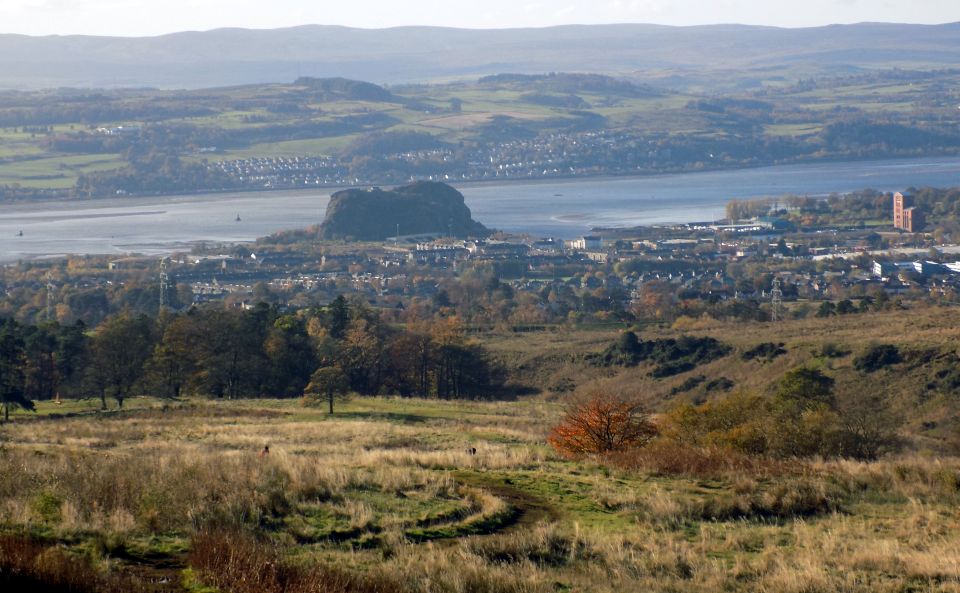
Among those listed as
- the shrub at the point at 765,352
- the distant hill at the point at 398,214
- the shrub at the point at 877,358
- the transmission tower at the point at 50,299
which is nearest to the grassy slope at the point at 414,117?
the distant hill at the point at 398,214

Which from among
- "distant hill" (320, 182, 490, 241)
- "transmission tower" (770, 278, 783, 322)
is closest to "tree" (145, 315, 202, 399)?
"transmission tower" (770, 278, 783, 322)

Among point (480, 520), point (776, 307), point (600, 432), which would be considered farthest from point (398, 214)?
point (480, 520)

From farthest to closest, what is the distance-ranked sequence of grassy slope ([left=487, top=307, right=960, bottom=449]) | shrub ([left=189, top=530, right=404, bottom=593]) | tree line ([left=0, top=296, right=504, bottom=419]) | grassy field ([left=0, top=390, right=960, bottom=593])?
tree line ([left=0, top=296, right=504, bottom=419]) → grassy slope ([left=487, top=307, right=960, bottom=449]) → grassy field ([left=0, top=390, right=960, bottom=593]) → shrub ([left=189, top=530, right=404, bottom=593])

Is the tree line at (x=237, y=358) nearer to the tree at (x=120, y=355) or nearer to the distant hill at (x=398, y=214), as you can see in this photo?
the tree at (x=120, y=355)

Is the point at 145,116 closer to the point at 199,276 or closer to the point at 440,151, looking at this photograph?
the point at 440,151

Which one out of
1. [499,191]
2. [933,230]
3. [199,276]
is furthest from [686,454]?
[499,191]

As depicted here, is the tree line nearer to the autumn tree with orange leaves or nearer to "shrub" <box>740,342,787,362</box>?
"shrub" <box>740,342,787,362</box>

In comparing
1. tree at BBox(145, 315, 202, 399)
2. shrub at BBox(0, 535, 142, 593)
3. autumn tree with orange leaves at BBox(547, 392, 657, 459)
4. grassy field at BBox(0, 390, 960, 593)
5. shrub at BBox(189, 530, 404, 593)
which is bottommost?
tree at BBox(145, 315, 202, 399)
